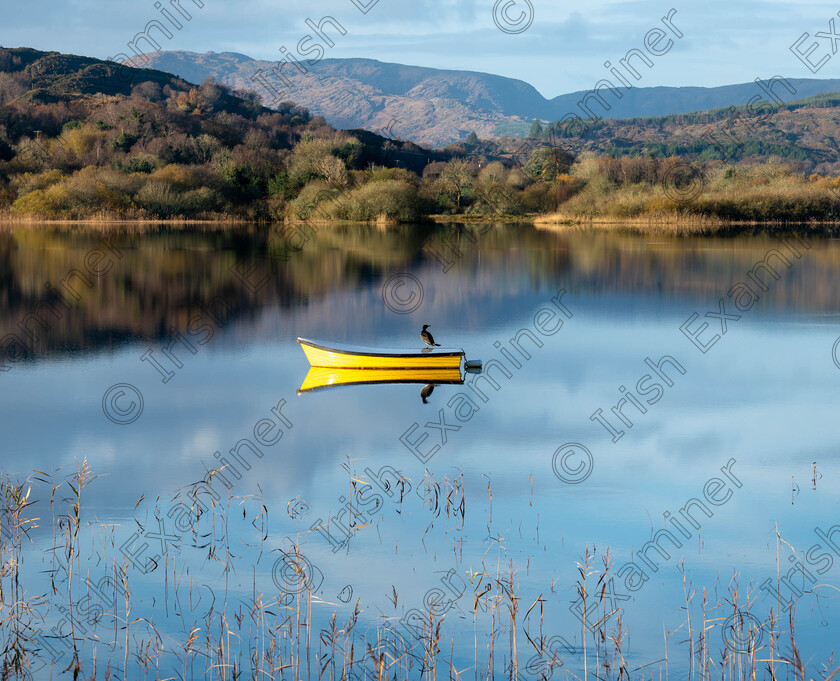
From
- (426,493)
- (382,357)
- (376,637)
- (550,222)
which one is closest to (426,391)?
(382,357)

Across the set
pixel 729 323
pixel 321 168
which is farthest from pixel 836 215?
pixel 729 323

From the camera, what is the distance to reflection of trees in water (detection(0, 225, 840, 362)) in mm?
17859

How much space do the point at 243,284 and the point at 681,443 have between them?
1502 centimetres

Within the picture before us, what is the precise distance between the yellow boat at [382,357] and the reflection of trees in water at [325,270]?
4669 mm

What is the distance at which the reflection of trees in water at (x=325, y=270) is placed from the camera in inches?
703

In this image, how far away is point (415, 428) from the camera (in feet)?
30.0

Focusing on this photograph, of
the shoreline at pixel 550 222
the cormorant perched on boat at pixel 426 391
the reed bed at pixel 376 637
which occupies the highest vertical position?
the shoreline at pixel 550 222

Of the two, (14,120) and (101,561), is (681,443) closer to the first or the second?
(101,561)

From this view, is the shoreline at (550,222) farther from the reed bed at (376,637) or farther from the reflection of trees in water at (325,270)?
the reed bed at (376,637)

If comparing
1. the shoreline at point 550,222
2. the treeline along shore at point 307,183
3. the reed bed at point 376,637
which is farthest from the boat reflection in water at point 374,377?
the treeline along shore at point 307,183

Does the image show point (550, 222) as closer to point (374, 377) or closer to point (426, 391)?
point (374, 377)

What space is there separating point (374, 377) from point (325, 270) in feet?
47.7

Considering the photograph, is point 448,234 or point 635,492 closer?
point 635,492

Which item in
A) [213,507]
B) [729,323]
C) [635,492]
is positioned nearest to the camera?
[213,507]
